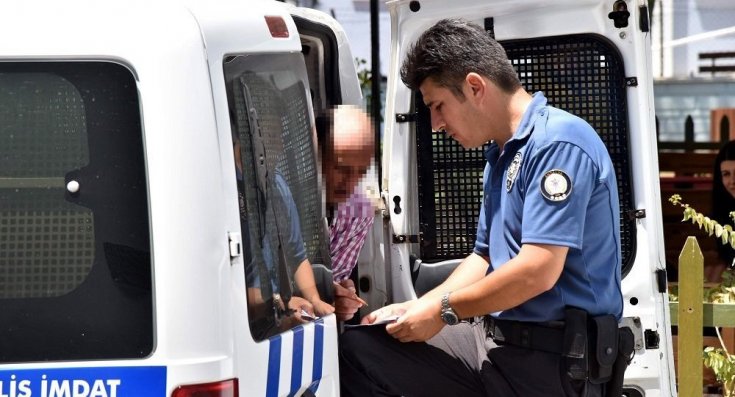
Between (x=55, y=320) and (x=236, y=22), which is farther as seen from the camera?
(x=236, y=22)

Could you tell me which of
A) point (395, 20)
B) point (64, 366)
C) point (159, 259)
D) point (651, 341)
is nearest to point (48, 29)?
point (159, 259)

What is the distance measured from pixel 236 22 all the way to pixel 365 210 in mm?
1338

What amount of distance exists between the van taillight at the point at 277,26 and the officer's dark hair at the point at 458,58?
0.55 m

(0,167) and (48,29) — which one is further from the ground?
(48,29)

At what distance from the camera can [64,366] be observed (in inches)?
Answer: 87.4

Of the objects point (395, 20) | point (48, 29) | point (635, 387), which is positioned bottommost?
point (635, 387)

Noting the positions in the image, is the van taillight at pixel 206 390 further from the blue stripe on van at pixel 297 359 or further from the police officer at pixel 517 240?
the police officer at pixel 517 240

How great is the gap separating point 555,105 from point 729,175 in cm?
270

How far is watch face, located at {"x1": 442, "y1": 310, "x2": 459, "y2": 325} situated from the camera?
10.2 feet

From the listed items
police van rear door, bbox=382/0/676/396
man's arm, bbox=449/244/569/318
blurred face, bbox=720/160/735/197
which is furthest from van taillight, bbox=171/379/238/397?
blurred face, bbox=720/160/735/197

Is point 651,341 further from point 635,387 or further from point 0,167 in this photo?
point 0,167

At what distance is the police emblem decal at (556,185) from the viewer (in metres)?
2.93

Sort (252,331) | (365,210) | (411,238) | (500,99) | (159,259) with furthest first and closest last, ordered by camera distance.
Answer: (411,238)
(365,210)
(500,99)
(252,331)
(159,259)

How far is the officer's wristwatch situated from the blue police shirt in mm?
162
